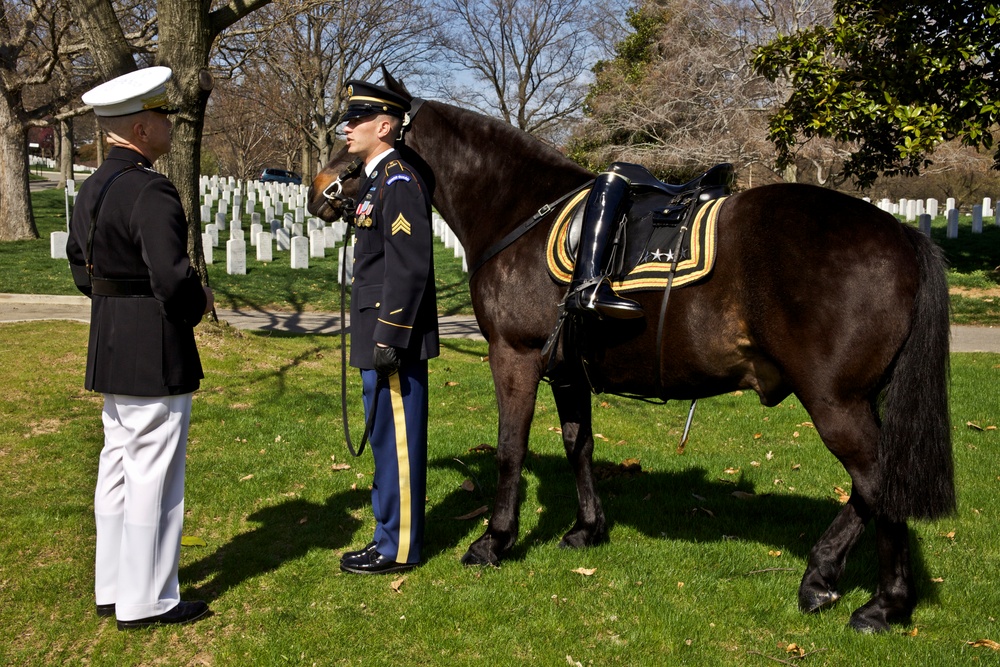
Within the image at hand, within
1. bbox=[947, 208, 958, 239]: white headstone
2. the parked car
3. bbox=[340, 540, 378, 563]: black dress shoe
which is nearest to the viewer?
bbox=[340, 540, 378, 563]: black dress shoe

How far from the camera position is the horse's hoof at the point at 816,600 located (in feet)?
13.4

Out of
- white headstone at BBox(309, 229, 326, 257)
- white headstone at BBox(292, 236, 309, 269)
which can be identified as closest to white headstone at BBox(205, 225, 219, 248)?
white headstone at BBox(309, 229, 326, 257)

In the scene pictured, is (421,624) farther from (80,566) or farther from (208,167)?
(208,167)

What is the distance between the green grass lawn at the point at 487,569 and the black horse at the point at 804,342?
334mm

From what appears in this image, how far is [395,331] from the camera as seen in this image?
414 centimetres

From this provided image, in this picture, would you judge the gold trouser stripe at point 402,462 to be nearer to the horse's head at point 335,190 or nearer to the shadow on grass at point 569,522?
the shadow on grass at point 569,522

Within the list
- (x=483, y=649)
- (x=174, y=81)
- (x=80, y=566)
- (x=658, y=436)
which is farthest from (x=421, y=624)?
(x=174, y=81)

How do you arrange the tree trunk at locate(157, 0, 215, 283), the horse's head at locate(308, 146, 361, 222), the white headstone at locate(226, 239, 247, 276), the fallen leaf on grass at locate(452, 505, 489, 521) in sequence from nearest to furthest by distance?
the horse's head at locate(308, 146, 361, 222), the fallen leaf on grass at locate(452, 505, 489, 521), the tree trunk at locate(157, 0, 215, 283), the white headstone at locate(226, 239, 247, 276)

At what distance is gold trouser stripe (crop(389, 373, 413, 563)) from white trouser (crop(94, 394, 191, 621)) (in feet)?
3.42

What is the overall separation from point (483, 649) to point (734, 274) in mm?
2038

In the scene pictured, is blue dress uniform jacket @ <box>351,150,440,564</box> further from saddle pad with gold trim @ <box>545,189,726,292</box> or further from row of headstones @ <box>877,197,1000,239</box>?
row of headstones @ <box>877,197,1000,239</box>

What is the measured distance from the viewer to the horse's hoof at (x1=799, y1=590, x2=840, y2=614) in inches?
161

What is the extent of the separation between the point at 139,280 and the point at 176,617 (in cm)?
154

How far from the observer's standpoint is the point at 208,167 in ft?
177
